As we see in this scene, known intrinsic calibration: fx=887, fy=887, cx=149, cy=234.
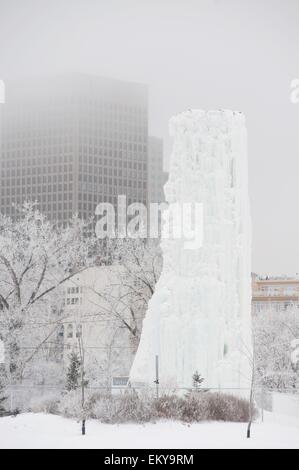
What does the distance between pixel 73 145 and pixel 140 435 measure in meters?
59.4

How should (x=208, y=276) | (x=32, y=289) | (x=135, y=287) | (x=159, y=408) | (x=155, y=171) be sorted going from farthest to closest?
(x=155, y=171)
(x=135, y=287)
(x=32, y=289)
(x=208, y=276)
(x=159, y=408)

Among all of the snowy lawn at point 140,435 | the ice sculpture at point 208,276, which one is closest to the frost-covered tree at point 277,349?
the ice sculpture at point 208,276

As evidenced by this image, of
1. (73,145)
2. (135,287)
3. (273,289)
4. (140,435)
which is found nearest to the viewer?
(140,435)

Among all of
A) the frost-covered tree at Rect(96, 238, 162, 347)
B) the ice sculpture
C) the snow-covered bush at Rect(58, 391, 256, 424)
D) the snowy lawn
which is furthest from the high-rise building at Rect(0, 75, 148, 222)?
the snowy lawn

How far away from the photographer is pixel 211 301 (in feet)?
60.3

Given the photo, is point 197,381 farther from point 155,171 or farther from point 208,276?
point 155,171

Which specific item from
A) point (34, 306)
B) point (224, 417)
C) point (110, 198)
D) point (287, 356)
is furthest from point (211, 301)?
point (110, 198)

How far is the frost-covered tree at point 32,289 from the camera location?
25.9 metres

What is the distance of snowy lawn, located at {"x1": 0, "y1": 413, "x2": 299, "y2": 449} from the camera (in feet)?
49.2

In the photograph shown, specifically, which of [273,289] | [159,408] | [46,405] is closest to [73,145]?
[273,289]

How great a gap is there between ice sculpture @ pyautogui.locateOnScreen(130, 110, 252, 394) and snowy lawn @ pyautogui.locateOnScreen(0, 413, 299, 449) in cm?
211

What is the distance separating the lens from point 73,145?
73.6 metres

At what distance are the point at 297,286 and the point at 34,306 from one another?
61816 millimetres

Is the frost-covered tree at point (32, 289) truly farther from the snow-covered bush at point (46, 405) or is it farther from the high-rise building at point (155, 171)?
the high-rise building at point (155, 171)
